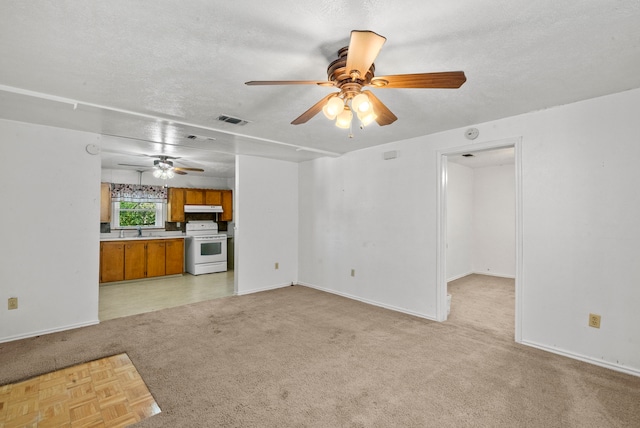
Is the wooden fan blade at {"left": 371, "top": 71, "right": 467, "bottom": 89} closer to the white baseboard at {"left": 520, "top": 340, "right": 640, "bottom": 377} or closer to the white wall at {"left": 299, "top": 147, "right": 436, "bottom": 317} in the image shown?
the white wall at {"left": 299, "top": 147, "right": 436, "bottom": 317}

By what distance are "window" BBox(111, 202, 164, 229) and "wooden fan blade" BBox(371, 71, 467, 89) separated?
6715 mm

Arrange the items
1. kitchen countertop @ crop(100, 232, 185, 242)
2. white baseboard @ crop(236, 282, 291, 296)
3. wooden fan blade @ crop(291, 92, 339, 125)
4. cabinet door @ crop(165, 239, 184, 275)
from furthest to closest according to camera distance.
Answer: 1. cabinet door @ crop(165, 239, 184, 275)
2. kitchen countertop @ crop(100, 232, 185, 242)
3. white baseboard @ crop(236, 282, 291, 296)
4. wooden fan blade @ crop(291, 92, 339, 125)

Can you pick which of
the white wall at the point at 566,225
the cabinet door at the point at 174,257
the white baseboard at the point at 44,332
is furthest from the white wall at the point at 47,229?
the white wall at the point at 566,225

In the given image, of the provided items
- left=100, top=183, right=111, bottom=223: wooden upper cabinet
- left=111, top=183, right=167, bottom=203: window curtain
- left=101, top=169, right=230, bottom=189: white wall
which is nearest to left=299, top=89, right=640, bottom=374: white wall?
left=101, top=169, right=230, bottom=189: white wall

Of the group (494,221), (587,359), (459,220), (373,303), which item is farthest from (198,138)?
(494,221)

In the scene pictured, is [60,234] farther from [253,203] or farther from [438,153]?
[438,153]

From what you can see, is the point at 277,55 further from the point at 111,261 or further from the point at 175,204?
the point at 175,204

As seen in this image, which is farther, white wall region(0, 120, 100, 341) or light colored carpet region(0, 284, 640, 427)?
white wall region(0, 120, 100, 341)

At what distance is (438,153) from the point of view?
3744 millimetres

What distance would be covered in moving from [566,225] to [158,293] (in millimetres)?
5596

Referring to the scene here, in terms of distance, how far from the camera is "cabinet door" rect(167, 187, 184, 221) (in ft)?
22.8

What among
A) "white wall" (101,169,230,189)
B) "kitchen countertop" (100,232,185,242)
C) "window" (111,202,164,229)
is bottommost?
"kitchen countertop" (100,232,185,242)

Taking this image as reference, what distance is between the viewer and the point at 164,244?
20.9 ft

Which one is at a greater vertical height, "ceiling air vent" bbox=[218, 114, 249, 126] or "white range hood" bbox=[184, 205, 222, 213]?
"ceiling air vent" bbox=[218, 114, 249, 126]
